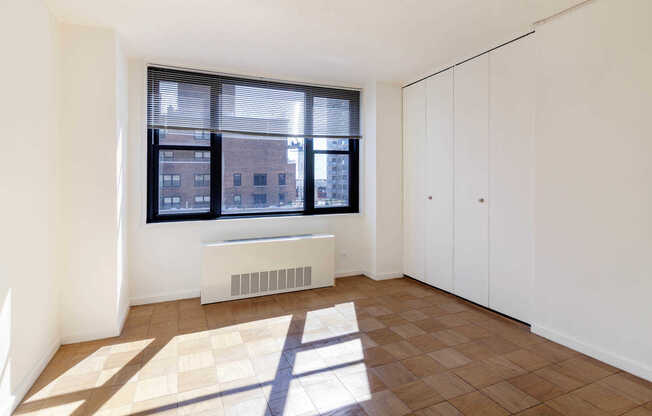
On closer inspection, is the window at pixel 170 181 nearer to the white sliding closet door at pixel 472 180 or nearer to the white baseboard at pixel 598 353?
the white sliding closet door at pixel 472 180

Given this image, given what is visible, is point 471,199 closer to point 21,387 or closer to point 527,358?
point 527,358

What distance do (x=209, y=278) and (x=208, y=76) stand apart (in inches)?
90.9

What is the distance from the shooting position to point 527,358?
2473 mm

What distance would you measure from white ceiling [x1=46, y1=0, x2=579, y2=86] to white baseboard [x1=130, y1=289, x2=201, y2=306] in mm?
2568

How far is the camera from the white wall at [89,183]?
9.04 feet

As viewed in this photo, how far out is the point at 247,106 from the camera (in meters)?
4.03

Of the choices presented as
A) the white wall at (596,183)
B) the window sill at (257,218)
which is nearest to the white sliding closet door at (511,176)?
the white wall at (596,183)

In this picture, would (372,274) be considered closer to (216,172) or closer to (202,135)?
(216,172)

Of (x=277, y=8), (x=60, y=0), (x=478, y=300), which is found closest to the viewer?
(x=60, y=0)

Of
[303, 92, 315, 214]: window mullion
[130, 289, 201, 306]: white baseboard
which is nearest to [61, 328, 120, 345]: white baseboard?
[130, 289, 201, 306]: white baseboard

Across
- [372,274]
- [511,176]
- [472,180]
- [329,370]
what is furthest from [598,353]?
[372,274]

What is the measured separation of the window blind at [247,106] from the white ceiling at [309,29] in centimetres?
21

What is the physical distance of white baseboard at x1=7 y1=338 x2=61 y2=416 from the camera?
1.92 m

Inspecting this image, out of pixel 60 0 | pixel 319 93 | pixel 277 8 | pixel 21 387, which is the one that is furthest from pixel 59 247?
pixel 319 93
